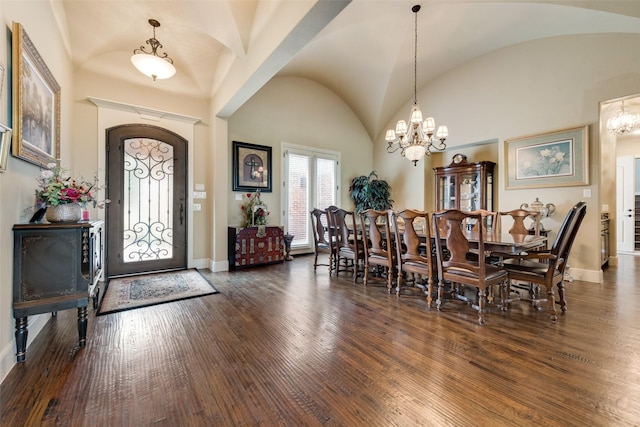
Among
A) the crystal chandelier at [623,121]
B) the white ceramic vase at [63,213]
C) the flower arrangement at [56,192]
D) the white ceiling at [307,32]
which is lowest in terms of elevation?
the white ceramic vase at [63,213]

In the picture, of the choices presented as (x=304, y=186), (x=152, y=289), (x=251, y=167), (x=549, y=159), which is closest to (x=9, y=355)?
(x=152, y=289)

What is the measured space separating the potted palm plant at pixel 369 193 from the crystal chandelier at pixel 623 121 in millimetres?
4026

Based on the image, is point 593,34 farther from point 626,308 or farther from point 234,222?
point 234,222

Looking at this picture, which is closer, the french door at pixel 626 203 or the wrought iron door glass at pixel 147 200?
the wrought iron door glass at pixel 147 200

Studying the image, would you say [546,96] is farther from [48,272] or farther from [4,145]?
[48,272]

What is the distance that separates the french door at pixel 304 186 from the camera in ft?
18.9

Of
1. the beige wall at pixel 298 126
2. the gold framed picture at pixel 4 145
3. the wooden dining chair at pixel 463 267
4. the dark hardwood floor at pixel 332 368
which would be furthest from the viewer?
the beige wall at pixel 298 126

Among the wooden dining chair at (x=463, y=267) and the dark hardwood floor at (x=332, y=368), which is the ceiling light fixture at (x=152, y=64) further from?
the wooden dining chair at (x=463, y=267)

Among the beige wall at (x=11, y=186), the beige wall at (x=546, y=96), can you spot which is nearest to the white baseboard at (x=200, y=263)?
the beige wall at (x=11, y=186)

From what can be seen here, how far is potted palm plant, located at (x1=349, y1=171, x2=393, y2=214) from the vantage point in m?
6.45

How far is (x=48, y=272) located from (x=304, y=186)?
4.53m

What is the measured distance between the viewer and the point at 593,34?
12.8 feet

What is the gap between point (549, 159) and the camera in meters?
4.35

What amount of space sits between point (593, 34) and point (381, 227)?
426 centimetres
